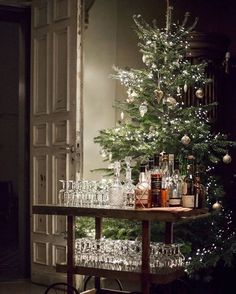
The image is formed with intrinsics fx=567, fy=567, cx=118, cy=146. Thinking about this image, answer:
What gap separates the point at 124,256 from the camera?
3354 mm

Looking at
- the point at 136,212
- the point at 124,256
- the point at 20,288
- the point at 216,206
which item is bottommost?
the point at 20,288

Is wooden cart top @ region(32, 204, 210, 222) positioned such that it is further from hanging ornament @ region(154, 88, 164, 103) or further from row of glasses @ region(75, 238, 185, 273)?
hanging ornament @ region(154, 88, 164, 103)

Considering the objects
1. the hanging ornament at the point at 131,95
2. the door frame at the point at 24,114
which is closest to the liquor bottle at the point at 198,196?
the hanging ornament at the point at 131,95

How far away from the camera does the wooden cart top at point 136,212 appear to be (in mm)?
2999

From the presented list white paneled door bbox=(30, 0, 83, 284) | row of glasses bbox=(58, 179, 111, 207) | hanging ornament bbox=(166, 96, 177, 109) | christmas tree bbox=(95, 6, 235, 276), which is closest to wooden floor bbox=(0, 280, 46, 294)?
white paneled door bbox=(30, 0, 83, 284)

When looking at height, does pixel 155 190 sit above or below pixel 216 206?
above

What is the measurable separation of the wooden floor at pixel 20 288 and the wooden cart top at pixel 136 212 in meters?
1.81

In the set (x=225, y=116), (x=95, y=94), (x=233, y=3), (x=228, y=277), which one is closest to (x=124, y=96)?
(x=95, y=94)

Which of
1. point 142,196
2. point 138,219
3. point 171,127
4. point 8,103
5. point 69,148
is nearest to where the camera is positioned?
point 138,219

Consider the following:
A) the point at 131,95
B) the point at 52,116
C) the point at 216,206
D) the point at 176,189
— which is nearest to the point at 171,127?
the point at 131,95

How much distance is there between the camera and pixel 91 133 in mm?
5945

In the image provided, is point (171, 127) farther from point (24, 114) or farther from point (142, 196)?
point (24, 114)

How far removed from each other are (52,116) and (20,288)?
1.58 meters

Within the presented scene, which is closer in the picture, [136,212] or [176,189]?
[136,212]
